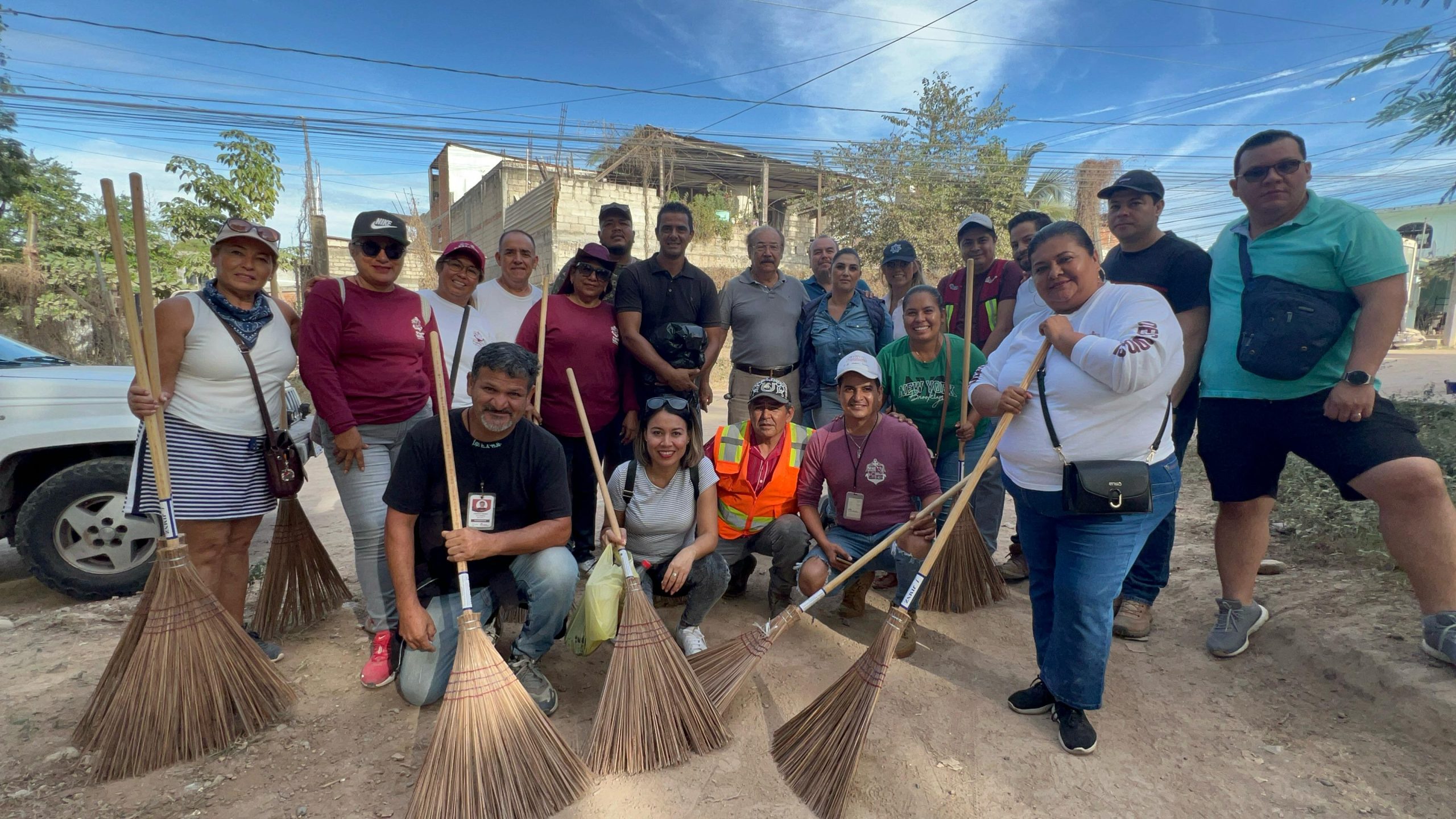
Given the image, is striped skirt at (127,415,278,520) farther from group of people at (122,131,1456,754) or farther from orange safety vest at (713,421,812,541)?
orange safety vest at (713,421,812,541)

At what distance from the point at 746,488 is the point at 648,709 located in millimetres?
1386

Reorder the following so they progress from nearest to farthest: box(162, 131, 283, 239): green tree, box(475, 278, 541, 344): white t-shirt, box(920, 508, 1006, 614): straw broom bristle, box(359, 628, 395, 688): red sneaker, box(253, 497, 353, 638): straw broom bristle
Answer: box(359, 628, 395, 688): red sneaker
box(253, 497, 353, 638): straw broom bristle
box(920, 508, 1006, 614): straw broom bristle
box(475, 278, 541, 344): white t-shirt
box(162, 131, 283, 239): green tree

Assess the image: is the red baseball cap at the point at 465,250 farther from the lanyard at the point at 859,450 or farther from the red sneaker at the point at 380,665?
the lanyard at the point at 859,450

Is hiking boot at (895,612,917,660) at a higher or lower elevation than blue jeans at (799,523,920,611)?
lower

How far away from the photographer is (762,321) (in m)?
4.55

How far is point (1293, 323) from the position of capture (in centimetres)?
274

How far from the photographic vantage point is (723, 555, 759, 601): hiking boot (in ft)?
13.0

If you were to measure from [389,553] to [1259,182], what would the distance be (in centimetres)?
388

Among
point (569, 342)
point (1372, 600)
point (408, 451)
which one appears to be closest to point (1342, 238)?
point (1372, 600)

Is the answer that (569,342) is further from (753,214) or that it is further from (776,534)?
(753,214)

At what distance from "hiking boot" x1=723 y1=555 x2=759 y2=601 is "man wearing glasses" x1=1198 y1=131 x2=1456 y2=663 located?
236 cm

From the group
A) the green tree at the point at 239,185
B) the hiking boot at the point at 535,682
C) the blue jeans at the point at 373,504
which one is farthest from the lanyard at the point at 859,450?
the green tree at the point at 239,185

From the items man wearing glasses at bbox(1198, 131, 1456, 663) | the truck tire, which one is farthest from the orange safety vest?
the truck tire

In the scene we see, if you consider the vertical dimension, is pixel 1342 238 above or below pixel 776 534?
above
